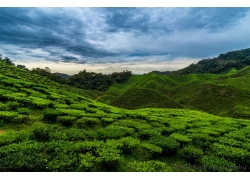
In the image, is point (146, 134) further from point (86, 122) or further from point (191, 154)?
point (86, 122)

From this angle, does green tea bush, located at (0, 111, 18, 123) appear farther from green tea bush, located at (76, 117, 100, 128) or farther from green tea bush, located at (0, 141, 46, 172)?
green tea bush, located at (0, 141, 46, 172)

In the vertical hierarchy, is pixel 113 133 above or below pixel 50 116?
below

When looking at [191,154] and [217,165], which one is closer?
[217,165]

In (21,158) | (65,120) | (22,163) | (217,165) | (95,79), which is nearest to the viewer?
(22,163)

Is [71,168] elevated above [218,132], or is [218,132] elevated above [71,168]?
[71,168]

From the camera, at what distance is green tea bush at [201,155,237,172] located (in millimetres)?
9008

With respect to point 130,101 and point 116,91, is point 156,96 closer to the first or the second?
point 130,101

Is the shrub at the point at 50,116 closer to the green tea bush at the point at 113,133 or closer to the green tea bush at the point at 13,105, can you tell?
the green tea bush at the point at 13,105

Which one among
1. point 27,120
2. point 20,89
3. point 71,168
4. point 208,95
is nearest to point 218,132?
point 71,168

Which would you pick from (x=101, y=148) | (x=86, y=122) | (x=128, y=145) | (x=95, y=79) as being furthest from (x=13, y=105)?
(x=95, y=79)

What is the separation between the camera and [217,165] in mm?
9234

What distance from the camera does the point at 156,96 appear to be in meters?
64.8

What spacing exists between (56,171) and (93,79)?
147408mm

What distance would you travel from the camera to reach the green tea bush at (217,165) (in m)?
9.01
